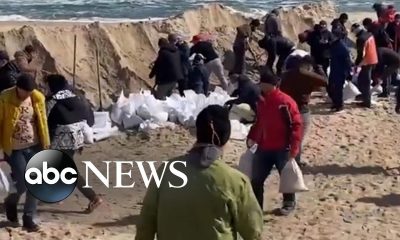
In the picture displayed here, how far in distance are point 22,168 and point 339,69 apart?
6.44 m

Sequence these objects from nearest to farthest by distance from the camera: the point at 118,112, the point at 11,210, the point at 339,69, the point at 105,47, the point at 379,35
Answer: the point at 11,210, the point at 118,112, the point at 339,69, the point at 379,35, the point at 105,47

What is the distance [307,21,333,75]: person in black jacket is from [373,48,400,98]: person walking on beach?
0.99 metres

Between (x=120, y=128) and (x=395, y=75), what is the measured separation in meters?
5.14

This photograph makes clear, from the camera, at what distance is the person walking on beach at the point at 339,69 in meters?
13.4

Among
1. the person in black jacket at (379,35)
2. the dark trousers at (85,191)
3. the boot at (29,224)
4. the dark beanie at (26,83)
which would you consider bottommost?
the boot at (29,224)

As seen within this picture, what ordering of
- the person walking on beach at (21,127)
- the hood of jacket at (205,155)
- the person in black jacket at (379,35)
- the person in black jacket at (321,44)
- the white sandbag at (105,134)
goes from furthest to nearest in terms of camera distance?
the person in black jacket at (321,44), the person in black jacket at (379,35), the white sandbag at (105,134), the person walking on beach at (21,127), the hood of jacket at (205,155)

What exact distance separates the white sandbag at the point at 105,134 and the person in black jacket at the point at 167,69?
4.42 ft

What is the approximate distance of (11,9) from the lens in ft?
120

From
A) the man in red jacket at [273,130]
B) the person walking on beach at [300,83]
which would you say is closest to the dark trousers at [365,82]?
the person walking on beach at [300,83]

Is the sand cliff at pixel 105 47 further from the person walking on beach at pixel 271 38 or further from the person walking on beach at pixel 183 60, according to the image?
the person walking on beach at pixel 183 60

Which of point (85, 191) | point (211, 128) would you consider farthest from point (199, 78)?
point (211, 128)

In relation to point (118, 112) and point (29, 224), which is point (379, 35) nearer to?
point (118, 112)

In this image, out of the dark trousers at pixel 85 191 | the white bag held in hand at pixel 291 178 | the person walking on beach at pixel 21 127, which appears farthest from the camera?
the dark trousers at pixel 85 191

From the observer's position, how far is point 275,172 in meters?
10.8
